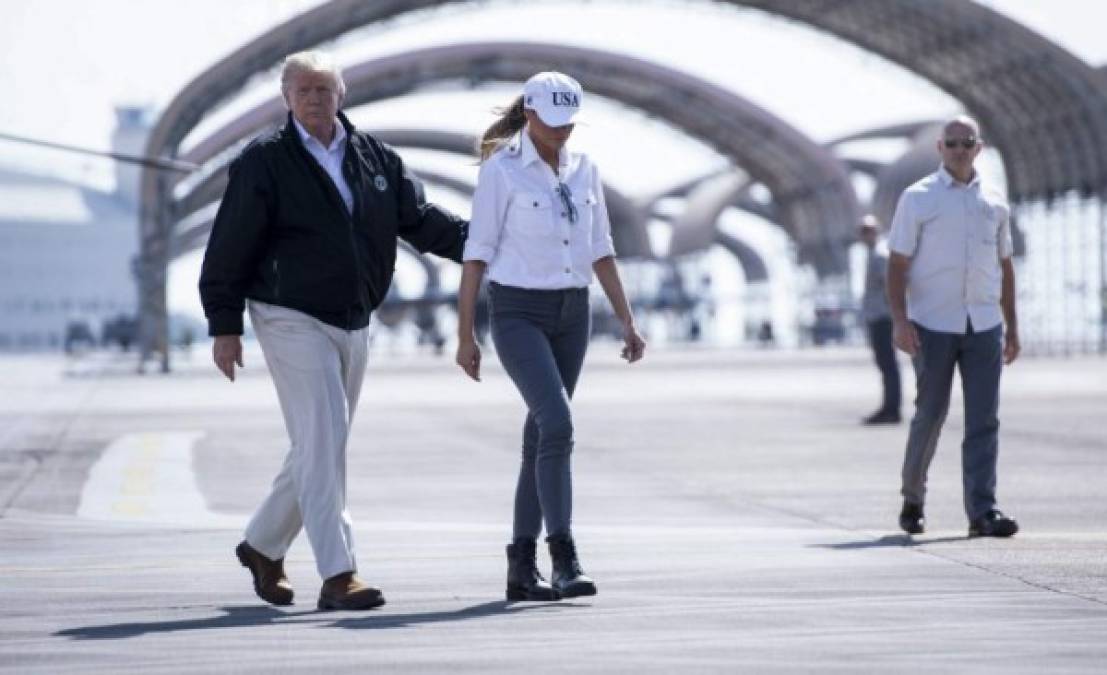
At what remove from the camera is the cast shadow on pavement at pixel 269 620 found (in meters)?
7.22

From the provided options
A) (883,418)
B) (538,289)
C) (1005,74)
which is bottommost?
(883,418)

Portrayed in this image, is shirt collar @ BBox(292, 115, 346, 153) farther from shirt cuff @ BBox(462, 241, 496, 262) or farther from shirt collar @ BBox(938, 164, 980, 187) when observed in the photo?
shirt collar @ BBox(938, 164, 980, 187)

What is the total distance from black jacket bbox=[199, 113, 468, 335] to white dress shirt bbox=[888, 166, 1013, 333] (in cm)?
349

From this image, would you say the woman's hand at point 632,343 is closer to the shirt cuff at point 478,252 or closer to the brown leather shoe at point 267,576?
the shirt cuff at point 478,252

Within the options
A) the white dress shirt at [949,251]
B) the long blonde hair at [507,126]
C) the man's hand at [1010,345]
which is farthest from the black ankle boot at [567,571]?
the man's hand at [1010,345]

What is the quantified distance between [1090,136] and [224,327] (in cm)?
5337

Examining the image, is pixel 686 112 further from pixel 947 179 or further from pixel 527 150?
pixel 527 150

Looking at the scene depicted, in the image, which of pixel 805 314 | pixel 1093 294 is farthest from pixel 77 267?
pixel 1093 294

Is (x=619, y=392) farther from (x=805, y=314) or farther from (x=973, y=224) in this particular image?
(x=805, y=314)

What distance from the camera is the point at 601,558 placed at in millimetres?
9438

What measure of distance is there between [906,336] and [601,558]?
76.9 inches

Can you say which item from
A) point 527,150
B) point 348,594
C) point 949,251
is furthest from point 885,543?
point 348,594

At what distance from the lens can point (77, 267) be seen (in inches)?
6959

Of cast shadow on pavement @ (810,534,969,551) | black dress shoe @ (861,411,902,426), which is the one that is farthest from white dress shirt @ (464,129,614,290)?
black dress shoe @ (861,411,902,426)
